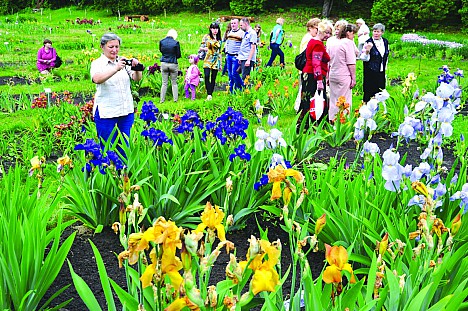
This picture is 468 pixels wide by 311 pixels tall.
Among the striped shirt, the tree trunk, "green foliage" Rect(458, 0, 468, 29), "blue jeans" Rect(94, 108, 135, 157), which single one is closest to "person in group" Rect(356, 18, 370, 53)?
the striped shirt

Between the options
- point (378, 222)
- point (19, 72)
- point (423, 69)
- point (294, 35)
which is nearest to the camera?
point (378, 222)

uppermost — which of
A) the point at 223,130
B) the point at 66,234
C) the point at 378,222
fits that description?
the point at 223,130

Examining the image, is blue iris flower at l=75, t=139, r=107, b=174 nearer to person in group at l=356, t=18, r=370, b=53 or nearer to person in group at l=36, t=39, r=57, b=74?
person in group at l=356, t=18, r=370, b=53

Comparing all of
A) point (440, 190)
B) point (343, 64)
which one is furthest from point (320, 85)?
point (440, 190)

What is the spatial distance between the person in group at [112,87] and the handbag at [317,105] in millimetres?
2232

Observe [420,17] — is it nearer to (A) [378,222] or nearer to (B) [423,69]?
(B) [423,69]

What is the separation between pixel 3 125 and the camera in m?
6.29

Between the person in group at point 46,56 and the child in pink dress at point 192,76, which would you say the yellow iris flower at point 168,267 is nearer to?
the child in pink dress at point 192,76

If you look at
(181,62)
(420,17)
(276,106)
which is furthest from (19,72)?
(420,17)

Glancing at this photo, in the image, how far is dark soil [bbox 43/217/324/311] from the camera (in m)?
2.67

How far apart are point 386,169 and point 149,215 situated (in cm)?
157

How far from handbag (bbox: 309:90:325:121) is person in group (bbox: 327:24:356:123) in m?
0.20

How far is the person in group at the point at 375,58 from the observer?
648cm

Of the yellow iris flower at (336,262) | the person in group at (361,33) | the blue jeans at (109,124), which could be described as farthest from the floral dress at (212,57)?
the yellow iris flower at (336,262)
